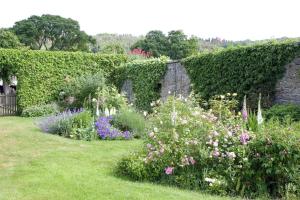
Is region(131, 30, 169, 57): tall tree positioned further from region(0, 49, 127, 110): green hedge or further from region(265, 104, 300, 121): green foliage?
region(265, 104, 300, 121): green foliage

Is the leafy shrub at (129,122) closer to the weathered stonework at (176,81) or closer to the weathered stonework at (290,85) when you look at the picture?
the weathered stonework at (176,81)

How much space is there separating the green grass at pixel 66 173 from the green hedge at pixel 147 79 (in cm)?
639

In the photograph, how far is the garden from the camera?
5.12 metres

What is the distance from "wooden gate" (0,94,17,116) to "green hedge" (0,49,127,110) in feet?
2.70

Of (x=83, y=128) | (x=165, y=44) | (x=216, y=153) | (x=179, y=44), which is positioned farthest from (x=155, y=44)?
(x=216, y=153)

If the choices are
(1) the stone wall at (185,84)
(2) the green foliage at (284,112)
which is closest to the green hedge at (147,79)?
(1) the stone wall at (185,84)

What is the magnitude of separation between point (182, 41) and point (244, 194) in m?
40.8

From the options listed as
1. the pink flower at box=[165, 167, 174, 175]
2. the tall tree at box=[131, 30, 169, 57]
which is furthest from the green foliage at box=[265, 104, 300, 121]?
the tall tree at box=[131, 30, 169, 57]

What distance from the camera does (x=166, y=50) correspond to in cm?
4653

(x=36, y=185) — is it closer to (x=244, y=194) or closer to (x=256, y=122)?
(x=244, y=194)

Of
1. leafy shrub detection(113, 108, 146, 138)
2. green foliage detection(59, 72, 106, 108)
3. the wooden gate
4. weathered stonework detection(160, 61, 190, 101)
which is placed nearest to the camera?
leafy shrub detection(113, 108, 146, 138)

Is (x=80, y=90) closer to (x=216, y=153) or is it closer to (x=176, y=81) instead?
(x=176, y=81)

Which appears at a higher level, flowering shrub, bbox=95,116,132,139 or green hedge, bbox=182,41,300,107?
green hedge, bbox=182,41,300,107

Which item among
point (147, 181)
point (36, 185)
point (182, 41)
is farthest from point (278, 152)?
point (182, 41)
